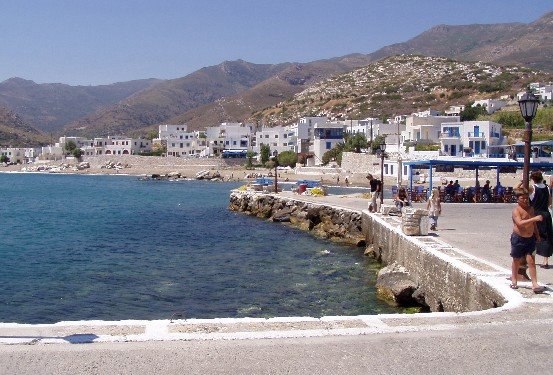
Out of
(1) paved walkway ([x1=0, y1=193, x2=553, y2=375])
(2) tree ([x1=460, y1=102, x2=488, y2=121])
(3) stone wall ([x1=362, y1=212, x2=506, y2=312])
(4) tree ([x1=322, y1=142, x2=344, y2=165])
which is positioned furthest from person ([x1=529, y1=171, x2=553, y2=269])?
(2) tree ([x1=460, y1=102, x2=488, y2=121])

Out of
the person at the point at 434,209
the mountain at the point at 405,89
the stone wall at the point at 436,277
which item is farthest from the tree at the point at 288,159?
the person at the point at 434,209

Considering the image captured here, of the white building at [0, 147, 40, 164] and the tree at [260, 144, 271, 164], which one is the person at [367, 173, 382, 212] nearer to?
the tree at [260, 144, 271, 164]

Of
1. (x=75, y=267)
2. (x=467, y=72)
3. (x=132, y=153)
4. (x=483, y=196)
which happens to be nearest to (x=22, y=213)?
(x=75, y=267)

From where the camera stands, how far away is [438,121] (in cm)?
8050

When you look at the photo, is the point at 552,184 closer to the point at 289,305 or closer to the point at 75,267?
the point at 289,305

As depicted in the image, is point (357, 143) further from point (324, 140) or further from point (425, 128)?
point (324, 140)

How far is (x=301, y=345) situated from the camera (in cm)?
716

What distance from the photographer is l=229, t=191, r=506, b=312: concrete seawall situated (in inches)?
439

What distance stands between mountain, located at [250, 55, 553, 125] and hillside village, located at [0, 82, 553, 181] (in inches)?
775

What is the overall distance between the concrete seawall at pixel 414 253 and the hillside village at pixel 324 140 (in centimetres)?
1478

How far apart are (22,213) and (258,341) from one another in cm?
4451

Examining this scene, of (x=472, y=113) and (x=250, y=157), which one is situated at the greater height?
(x=472, y=113)

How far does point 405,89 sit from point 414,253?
14366 centimetres

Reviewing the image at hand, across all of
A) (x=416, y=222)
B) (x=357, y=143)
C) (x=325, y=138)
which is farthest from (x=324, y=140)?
(x=416, y=222)
